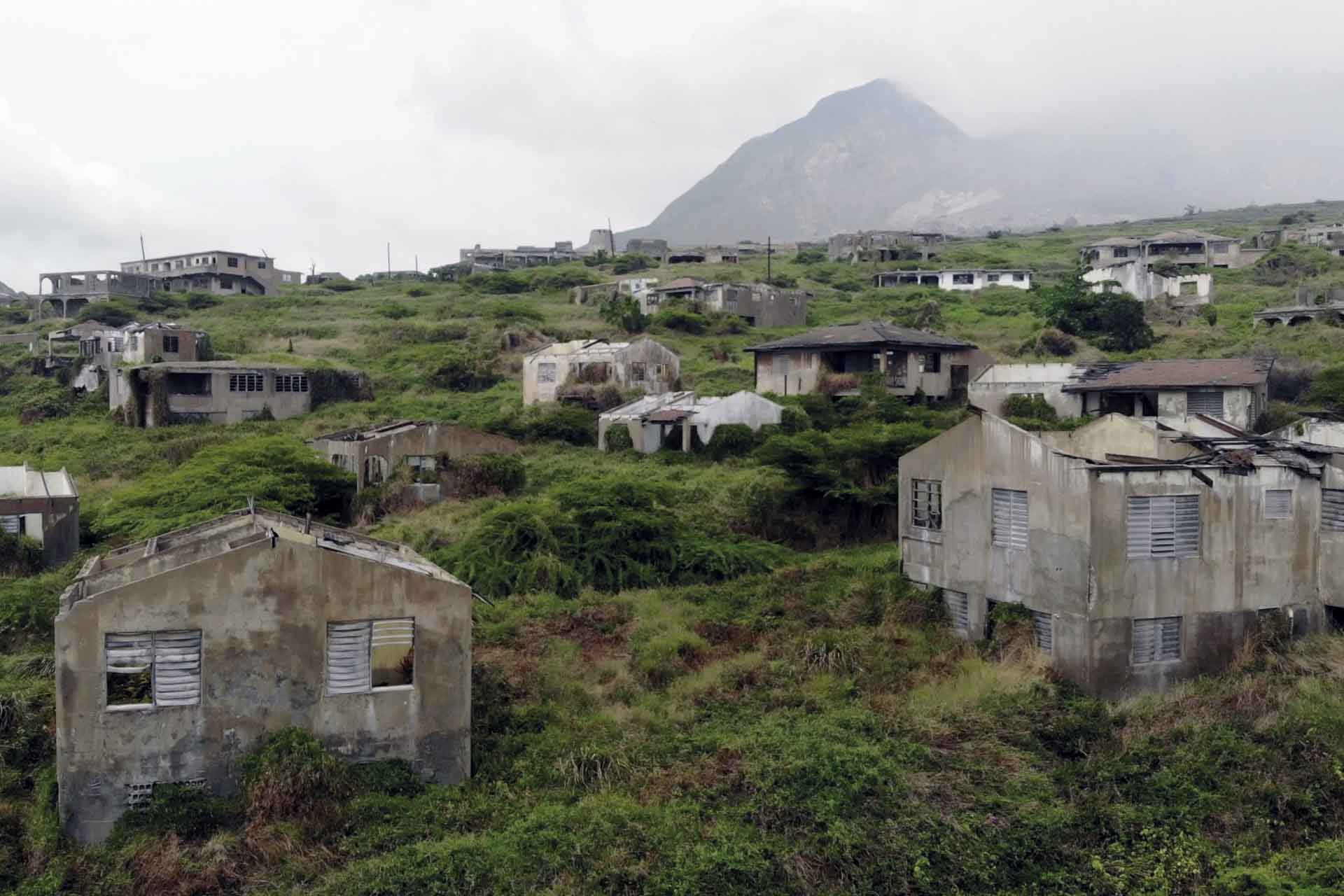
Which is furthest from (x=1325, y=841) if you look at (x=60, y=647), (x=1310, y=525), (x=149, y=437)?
(x=149, y=437)

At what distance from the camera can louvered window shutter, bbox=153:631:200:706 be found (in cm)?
1478

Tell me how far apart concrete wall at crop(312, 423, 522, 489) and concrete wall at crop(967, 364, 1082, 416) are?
16.7m

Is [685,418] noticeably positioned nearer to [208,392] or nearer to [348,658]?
[208,392]

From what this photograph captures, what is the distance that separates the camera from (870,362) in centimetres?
4234

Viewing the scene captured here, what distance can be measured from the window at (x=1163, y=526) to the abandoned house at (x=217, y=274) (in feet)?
253

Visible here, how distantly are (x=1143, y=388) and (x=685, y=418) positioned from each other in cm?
1467

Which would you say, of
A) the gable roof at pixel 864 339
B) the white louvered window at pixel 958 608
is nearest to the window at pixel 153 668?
the white louvered window at pixel 958 608

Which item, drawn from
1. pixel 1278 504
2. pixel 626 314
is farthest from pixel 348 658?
pixel 626 314

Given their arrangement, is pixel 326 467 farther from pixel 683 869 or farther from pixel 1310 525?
pixel 1310 525

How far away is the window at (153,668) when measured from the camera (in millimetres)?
14672

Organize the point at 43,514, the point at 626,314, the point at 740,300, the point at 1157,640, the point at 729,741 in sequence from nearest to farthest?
the point at 729,741 < the point at 1157,640 < the point at 43,514 < the point at 626,314 < the point at 740,300

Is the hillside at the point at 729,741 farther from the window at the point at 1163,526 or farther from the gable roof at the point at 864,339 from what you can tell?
the gable roof at the point at 864,339

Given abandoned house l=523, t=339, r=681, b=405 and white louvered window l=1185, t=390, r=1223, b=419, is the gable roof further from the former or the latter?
white louvered window l=1185, t=390, r=1223, b=419

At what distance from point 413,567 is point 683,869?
6.03 m
